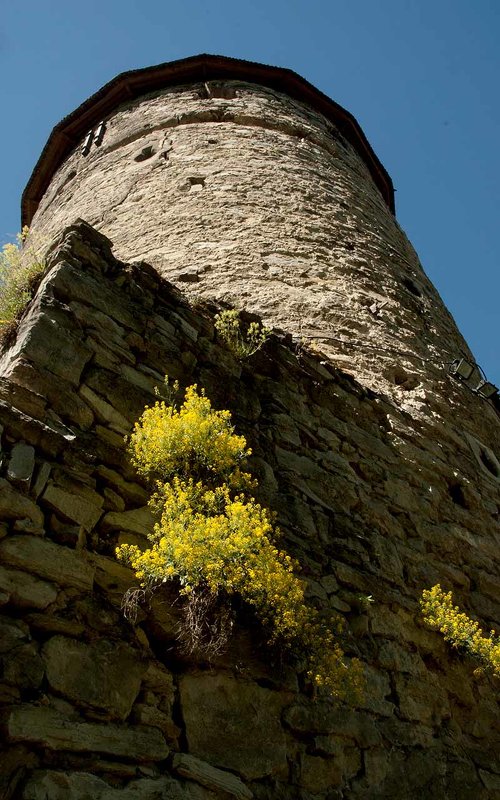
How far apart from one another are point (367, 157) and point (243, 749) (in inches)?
430

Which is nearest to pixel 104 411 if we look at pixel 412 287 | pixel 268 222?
pixel 268 222

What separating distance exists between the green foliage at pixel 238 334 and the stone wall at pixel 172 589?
76 millimetres

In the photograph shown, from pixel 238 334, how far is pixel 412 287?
3922 millimetres

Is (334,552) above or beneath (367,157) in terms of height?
beneath

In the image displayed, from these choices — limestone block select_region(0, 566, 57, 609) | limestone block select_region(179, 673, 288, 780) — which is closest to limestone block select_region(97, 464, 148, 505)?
limestone block select_region(0, 566, 57, 609)

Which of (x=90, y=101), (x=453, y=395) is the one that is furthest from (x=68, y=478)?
(x=90, y=101)

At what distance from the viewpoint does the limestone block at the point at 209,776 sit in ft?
7.63

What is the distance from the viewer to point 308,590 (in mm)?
3365

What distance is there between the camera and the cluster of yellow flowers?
3.93 metres

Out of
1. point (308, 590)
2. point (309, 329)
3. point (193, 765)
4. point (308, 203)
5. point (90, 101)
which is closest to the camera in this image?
point (193, 765)

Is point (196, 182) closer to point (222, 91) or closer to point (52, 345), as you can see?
point (222, 91)

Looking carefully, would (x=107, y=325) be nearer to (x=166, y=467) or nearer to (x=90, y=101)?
(x=166, y=467)

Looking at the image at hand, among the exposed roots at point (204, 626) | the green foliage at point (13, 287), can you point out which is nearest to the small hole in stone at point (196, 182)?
the green foliage at point (13, 287)

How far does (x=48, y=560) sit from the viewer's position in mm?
2389
